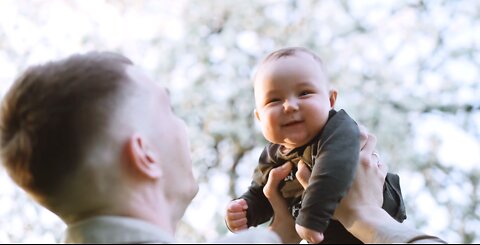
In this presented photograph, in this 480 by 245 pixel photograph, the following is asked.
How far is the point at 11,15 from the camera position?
5.07 meters

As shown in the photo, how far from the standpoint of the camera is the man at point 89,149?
0.90m

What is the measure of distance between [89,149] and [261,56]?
4128 millimetres

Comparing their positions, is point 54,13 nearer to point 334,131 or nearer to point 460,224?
point 460,224

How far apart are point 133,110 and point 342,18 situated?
14.5 feet

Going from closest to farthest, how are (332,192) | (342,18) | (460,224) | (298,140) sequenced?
(332,192), (298,140), (460,224), (342,18)

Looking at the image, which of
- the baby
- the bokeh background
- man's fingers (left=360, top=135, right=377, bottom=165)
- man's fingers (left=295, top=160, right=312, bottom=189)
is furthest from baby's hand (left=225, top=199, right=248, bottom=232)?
the bokeh background

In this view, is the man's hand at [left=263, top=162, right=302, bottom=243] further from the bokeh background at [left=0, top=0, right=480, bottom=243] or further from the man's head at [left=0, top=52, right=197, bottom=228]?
the bokeh background at [left=0, top=0, right=480, bottom=243]

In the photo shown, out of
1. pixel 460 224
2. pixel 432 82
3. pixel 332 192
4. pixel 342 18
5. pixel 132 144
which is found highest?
pixel 132 144

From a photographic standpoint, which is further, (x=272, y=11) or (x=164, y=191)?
(x=272, y=11)

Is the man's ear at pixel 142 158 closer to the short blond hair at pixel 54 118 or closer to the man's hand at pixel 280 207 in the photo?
the short blond hair at pixel 54 118

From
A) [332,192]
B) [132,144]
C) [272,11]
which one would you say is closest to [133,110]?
[132,144]

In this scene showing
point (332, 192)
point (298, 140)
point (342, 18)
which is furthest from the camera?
point (342, 18)

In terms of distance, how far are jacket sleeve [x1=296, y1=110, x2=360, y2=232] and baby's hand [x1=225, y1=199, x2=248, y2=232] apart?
218mm

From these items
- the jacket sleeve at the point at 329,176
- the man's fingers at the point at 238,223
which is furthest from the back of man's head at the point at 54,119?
the man's fingers at the point at 238,223
